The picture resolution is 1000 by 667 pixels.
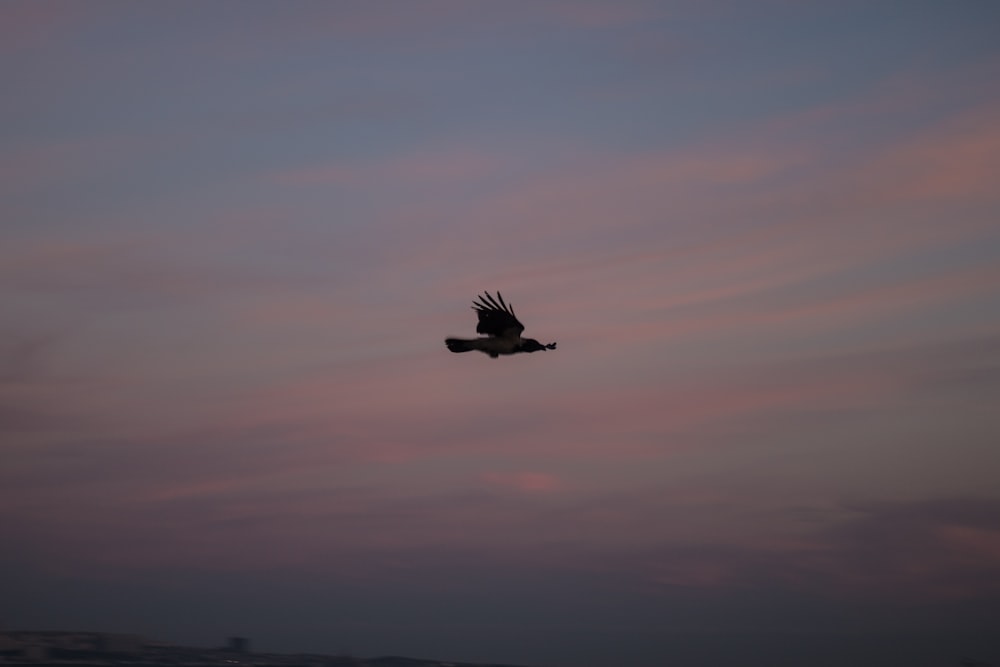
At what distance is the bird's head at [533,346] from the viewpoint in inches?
2712

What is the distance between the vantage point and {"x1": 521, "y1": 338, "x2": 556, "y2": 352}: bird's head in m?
68.9

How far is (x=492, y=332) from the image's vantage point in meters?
67.6

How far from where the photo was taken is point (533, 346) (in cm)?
6925

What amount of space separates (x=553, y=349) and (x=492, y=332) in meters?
3.88

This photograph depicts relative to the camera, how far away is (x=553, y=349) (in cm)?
6919
